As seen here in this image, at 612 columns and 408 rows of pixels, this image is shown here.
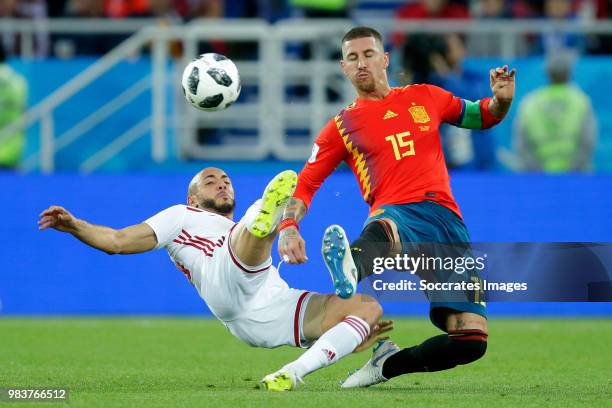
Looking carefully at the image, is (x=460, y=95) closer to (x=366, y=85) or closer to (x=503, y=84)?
(x=366, y=85)

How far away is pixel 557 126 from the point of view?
14.9 meters

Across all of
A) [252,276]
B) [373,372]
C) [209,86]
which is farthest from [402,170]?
[209,86]

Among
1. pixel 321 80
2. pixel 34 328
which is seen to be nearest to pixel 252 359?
pixel 34 328

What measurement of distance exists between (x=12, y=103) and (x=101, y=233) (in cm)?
839

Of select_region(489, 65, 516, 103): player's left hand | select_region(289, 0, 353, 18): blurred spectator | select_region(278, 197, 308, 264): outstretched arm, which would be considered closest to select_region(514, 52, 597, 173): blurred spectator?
select_region(289, 0, 353, 18): blurred spectator

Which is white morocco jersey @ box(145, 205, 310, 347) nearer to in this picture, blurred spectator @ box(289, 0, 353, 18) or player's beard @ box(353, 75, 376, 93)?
player's beard @ box(353, 75, 376, 93)

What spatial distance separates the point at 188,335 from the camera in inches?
491

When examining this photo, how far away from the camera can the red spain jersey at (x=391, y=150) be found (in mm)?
8102

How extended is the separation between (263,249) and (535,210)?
6567 mm

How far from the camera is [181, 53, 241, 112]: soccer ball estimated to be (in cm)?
948

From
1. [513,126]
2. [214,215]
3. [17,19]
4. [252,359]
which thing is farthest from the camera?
[17,19]

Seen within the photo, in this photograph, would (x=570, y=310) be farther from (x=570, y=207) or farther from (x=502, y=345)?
(x=502, y=345)

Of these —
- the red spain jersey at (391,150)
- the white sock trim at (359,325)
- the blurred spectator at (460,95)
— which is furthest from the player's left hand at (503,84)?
the blurred spectator at (460,95)

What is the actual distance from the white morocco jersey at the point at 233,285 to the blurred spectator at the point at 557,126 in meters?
6.94
